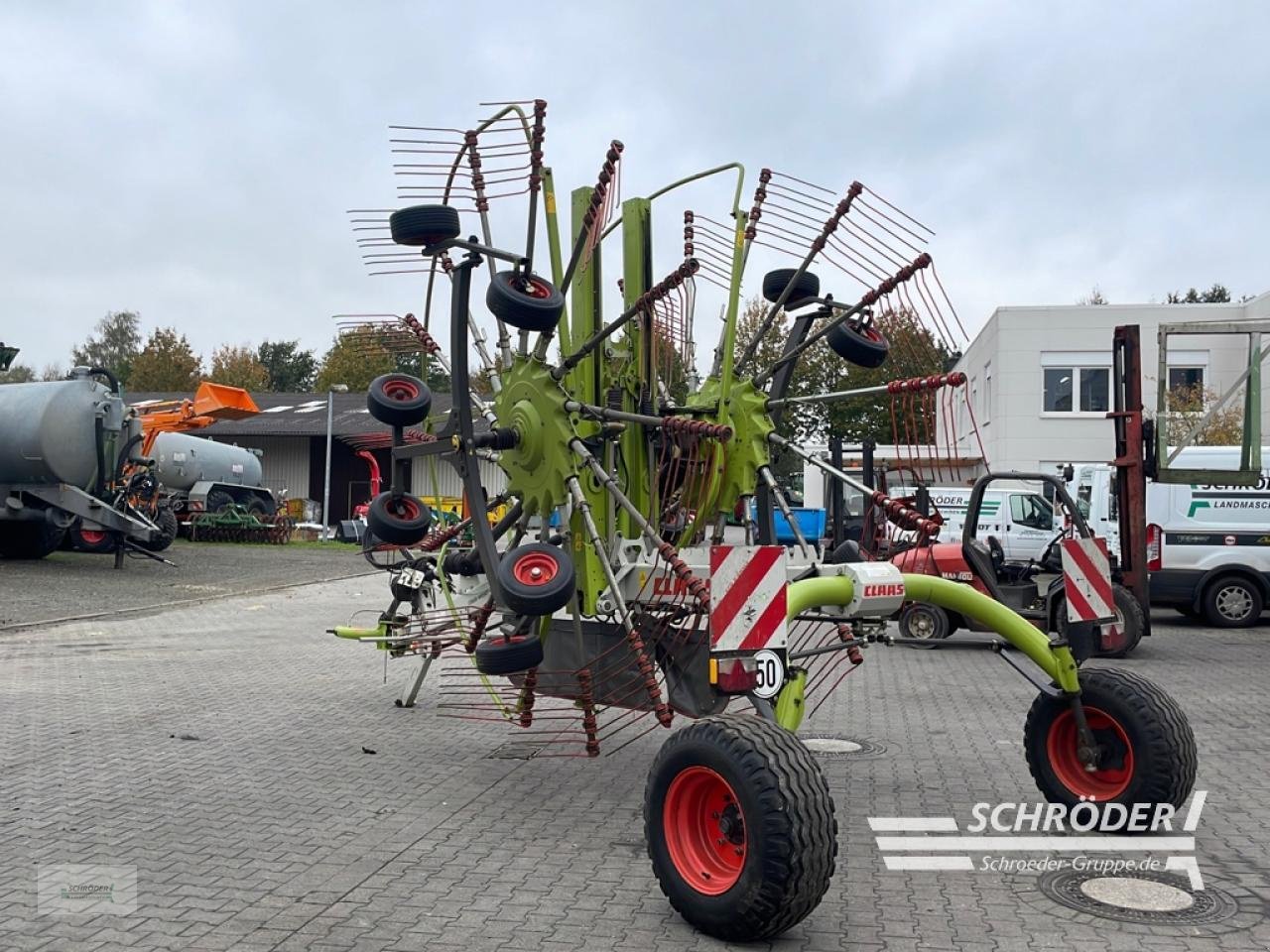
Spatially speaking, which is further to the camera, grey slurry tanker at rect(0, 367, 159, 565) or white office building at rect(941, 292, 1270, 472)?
white office building at rect(941, 292, 1270, 472)

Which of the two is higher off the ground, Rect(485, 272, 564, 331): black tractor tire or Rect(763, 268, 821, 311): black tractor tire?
Rect(763, 268, 821, 311): black tractor tire

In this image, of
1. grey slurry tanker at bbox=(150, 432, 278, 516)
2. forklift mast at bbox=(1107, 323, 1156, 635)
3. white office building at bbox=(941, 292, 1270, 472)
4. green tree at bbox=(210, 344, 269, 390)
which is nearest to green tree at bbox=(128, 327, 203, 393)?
green tree at bbox=(210, 344, 269, 390)

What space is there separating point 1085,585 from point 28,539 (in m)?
22.0

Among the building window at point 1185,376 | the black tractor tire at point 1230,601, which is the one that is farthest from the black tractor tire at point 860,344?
the building window at point 1185,376

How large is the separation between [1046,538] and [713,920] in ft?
54.7

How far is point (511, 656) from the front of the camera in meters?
6.54

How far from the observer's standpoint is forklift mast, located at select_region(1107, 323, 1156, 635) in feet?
43.8

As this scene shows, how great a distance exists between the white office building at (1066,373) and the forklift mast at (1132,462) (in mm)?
18796

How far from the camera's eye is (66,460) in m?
21.7

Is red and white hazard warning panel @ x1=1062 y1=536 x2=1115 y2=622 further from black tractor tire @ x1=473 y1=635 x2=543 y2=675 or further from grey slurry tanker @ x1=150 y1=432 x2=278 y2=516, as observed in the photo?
grey slurry tanker @ x1=150 y1=432 x2=278 y2=516

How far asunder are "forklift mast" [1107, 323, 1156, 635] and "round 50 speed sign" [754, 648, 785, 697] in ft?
30.1

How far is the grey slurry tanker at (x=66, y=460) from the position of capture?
843 inches

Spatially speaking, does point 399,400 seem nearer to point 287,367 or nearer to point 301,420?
point 301,420

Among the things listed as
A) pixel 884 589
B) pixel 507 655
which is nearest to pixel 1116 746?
pixel 884 589
